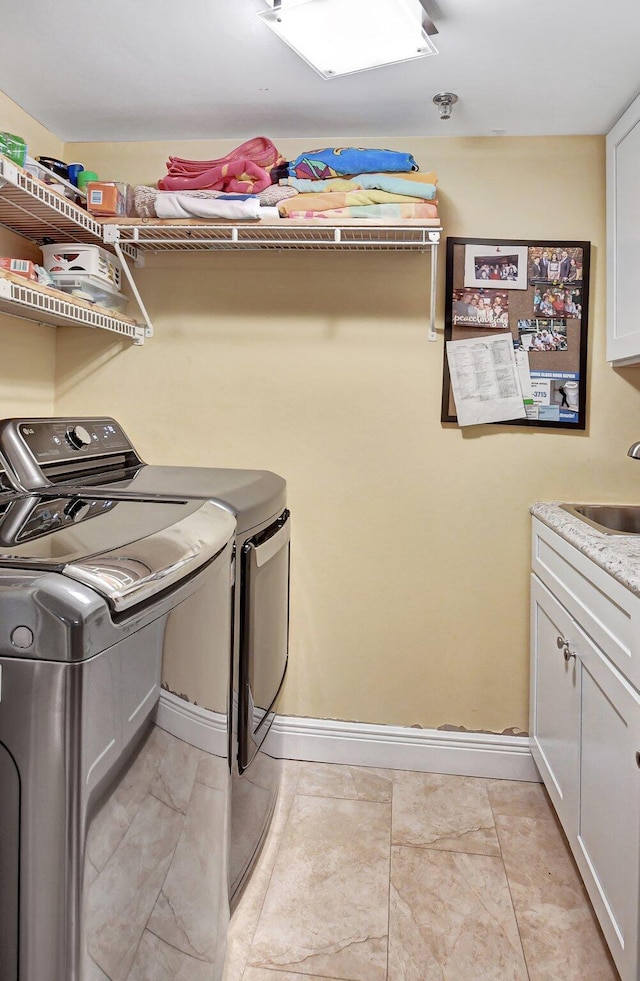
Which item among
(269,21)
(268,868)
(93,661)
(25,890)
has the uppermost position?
(269,21)

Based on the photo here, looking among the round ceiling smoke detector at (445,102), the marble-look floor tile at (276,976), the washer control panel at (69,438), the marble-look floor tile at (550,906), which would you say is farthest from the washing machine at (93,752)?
the round ceiling smoke detector at (445,102)

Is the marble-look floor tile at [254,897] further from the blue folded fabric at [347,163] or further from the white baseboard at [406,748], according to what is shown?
the blue folded fabric at [347,163]

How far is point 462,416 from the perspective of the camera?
7.50 ft

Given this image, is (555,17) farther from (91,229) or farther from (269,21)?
(91,229)

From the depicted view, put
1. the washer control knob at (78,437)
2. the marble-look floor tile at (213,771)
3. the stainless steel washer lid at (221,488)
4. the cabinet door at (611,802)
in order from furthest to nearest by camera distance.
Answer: the washer control knob at (78,437) < the stainless steel washer lid at (221,488) < the cabinet door at (611,802) < the marble-look floor tile at (213,771)

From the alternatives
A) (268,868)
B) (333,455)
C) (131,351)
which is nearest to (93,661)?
(268,868)

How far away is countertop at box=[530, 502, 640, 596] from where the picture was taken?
1337 millimetres

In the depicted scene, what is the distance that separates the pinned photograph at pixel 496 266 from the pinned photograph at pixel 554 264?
31 millimetres

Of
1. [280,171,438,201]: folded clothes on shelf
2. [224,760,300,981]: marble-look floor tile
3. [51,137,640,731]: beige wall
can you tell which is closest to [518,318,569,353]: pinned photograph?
[51,137,640,731]: beige wall

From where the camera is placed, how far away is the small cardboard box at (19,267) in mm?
1629

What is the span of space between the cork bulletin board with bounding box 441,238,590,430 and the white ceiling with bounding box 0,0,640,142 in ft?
1.32

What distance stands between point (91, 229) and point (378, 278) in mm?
968

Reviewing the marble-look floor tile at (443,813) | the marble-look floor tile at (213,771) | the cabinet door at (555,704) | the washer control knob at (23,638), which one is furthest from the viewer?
the marble-look floor tile at (443,813)

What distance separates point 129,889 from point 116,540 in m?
0.47
